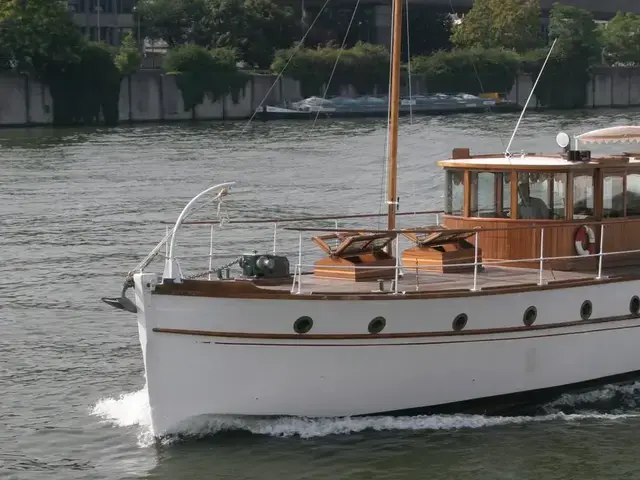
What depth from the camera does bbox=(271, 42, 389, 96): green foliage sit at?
374ft

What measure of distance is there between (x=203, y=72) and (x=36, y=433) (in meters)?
85.9

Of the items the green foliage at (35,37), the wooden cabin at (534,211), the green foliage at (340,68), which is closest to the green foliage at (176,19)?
the green foliage at (340,68)

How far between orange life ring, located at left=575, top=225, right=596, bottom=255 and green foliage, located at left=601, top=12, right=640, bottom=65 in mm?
121839

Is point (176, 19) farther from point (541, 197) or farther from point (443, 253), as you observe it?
point (443, 253)

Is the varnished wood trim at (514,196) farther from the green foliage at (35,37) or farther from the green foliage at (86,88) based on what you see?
the green foliage at (35,37)

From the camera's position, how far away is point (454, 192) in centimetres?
2277

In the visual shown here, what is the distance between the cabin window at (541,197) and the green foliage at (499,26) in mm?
109405

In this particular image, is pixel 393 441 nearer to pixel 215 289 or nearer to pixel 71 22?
pixel 215 289

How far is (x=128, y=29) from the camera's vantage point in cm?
12444

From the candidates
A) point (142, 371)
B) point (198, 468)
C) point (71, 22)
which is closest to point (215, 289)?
point (198, 468)

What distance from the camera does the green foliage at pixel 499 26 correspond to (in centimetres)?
13075

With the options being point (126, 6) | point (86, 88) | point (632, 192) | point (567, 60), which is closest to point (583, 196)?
point (632, 192)

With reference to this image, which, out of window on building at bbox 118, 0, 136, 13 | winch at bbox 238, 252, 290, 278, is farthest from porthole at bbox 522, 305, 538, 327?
window on building at bbox 118, 0, 136, 13

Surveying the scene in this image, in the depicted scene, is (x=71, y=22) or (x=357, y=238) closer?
(x=357, y=238)
